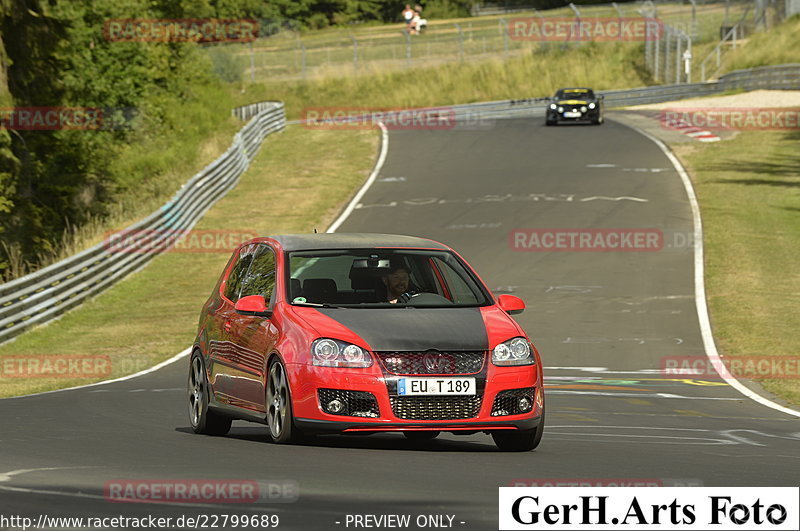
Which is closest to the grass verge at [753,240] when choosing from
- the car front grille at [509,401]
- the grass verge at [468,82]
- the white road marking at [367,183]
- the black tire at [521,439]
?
the black tire at [521,439]

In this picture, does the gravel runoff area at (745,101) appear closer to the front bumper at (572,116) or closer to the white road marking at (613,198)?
the front bumper at (572,116)

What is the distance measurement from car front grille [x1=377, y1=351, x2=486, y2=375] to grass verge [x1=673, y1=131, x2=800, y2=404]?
752cm

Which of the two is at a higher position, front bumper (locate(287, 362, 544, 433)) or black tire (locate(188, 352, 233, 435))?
front bumper (locate(287, 362, 544, 433))

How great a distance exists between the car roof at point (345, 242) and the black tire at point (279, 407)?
1.11 metres

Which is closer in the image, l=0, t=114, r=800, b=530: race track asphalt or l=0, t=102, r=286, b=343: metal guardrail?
l=0, t=114, r=800, b=530: race track asphalt

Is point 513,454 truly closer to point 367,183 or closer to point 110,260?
point 110,260

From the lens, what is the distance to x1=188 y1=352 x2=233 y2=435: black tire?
37.1 feet

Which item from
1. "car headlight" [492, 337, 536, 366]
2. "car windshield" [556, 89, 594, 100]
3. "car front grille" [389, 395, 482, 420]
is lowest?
"car windshield" [556, 89, 594, 100]

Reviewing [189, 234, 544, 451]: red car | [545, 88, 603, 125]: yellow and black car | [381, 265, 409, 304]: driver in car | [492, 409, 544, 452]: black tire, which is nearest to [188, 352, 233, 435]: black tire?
[189, 234, 544, 451]: red car

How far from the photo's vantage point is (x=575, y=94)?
5603cm

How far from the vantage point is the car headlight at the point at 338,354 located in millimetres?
9578

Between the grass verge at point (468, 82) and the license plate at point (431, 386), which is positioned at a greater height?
the license plate at point (431, 386)

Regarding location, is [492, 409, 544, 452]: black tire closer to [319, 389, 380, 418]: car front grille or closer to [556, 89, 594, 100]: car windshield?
[319, 389, 380, 418]: car front grille

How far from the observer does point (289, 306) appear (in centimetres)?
1020
